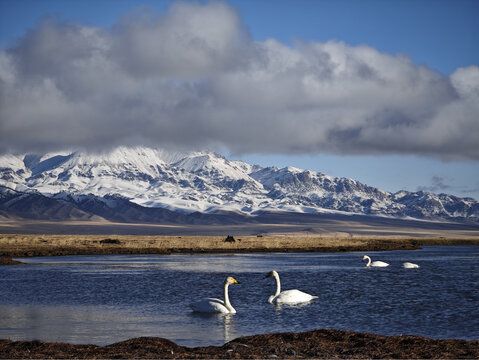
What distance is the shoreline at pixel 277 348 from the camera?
17.3 metres

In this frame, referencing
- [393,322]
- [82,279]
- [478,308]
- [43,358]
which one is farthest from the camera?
[82,279]

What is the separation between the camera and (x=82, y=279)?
43719mm

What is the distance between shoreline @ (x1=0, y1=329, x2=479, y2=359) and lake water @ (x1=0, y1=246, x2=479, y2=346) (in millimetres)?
2087

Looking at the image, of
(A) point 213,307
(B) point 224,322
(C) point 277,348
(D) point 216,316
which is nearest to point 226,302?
(A) point 213,307

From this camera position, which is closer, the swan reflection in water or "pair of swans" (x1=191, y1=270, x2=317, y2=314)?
the swan reflection in water

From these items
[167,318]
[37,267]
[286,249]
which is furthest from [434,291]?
[286,249]

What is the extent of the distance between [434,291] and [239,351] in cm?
1976

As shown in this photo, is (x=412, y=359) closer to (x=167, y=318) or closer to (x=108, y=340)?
→ (x=108, y=340)

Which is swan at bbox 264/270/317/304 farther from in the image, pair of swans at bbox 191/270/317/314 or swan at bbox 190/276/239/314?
swan at bbox 190/276/239/314

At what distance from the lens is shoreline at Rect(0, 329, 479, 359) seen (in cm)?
1730

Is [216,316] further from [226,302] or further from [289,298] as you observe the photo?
[289,298]

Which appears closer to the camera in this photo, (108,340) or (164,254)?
(108,340)

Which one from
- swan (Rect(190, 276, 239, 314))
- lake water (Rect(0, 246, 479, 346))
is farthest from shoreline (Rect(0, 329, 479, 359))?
swan (Rect(190, 276, 239, 314))

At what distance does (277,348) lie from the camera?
60.6 ft
